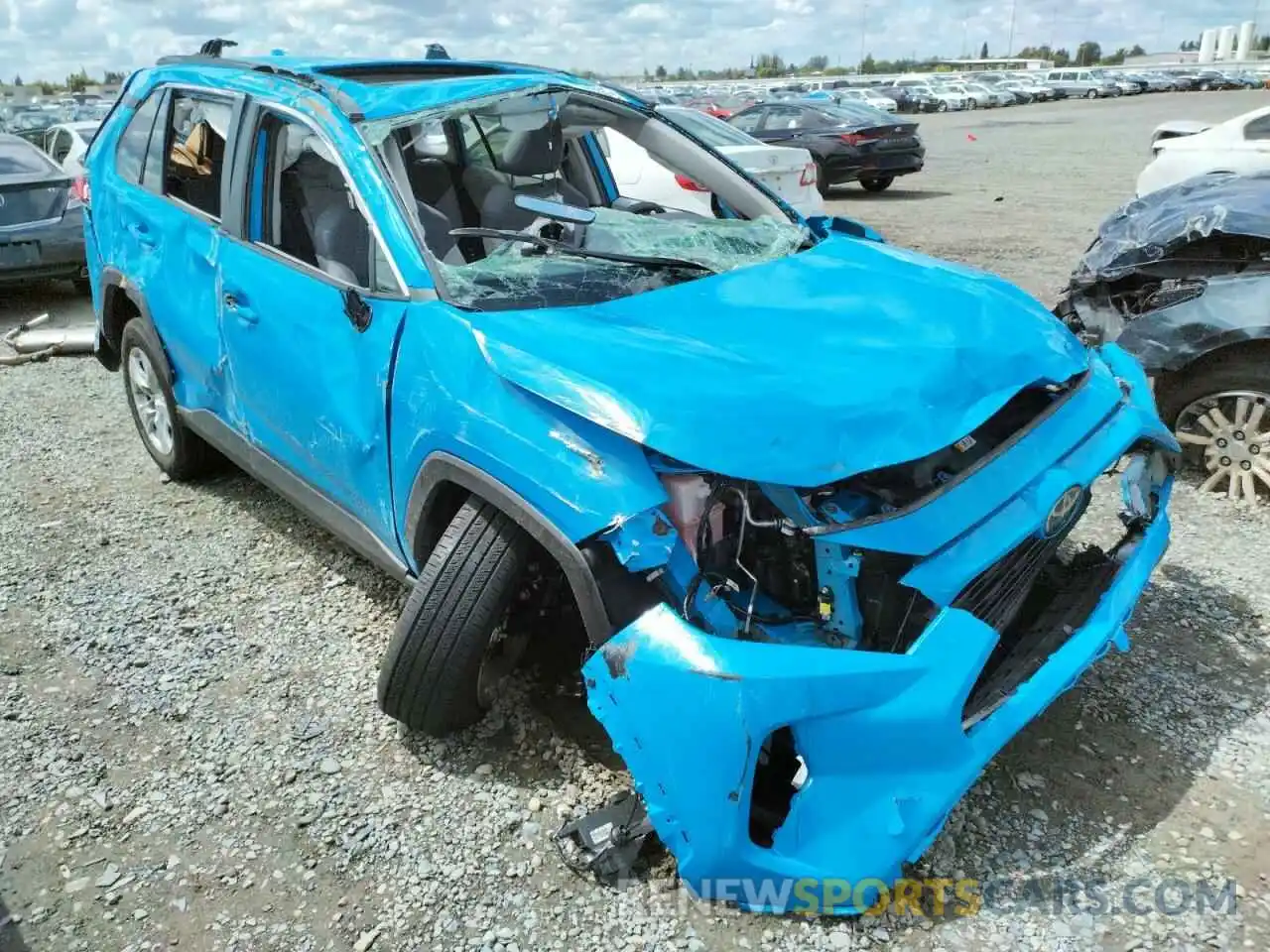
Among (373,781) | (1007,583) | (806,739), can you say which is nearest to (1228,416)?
(1007,583)

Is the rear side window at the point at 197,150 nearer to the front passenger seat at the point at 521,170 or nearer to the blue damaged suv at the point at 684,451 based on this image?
the blue damaged suv at the point at 684,451

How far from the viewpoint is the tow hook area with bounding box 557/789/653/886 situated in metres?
2.39

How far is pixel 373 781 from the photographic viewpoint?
276 centimetres

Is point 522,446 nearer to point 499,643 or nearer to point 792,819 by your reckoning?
point 499,643

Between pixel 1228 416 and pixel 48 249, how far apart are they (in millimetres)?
7924

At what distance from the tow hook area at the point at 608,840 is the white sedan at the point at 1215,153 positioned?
27.0 ft

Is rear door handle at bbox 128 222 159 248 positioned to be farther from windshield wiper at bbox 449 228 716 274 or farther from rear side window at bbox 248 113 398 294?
windshield wiper at bbox 449 228 716 274

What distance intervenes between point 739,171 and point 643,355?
6.10 feet

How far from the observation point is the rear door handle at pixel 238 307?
329 centimetres

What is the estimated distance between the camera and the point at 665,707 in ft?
6.75

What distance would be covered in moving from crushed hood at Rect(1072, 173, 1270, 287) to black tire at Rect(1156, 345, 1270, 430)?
0.77 metres

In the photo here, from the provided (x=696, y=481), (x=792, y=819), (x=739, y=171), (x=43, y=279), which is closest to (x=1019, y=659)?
(x=792, y=819)

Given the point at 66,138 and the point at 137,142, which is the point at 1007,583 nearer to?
the point at 137,142

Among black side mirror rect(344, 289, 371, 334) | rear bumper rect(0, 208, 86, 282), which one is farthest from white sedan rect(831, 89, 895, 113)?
black side mirror rect(344, 289, 371, 334)
